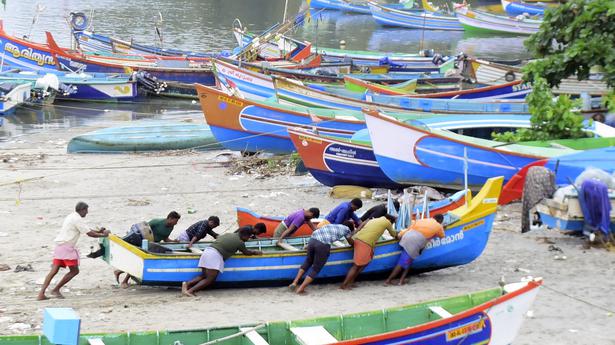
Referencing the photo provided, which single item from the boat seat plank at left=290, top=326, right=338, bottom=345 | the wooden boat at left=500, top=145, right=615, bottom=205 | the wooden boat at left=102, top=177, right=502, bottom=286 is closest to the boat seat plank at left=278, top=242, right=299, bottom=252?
the wooden boat at left=102, top=177, right=502, bottom=286

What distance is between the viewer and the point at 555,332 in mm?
11312

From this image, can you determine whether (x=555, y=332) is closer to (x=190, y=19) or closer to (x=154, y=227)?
(x=154, y=227)

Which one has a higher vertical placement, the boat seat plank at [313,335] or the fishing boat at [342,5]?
the fishing boat at [342,5]

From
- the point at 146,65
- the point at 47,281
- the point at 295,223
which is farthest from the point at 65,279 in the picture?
the point at 146,65

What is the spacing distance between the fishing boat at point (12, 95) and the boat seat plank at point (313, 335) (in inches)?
856

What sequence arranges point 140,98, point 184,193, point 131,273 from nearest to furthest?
point 131,273 → point 184,193 → point 140,98

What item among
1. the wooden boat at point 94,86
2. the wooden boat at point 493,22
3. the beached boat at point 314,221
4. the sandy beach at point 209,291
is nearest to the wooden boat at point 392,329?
the sandy beach at point 209,291

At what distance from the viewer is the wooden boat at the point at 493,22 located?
55.2m

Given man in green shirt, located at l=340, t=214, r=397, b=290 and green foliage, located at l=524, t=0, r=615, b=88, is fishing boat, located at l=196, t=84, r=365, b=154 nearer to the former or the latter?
green foliage, located at l=524, t=0, r=615, b=88

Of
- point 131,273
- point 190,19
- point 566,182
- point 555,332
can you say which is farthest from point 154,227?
point 190,19

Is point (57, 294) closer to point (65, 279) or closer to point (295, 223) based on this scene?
point (65, 279)

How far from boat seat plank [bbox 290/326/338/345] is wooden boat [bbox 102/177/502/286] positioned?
3143 mm

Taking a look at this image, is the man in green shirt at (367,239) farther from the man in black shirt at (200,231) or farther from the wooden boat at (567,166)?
the wooden boat at (567,166)

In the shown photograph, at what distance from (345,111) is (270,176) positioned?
2442 mm
